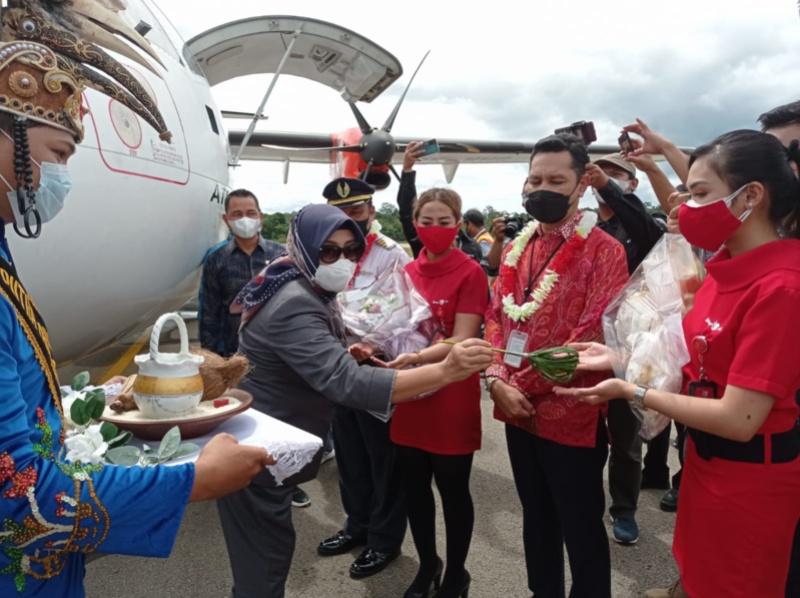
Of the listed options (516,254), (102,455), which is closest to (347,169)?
(516,254)

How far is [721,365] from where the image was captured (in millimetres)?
1658

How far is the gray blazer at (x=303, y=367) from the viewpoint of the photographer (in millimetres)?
1966

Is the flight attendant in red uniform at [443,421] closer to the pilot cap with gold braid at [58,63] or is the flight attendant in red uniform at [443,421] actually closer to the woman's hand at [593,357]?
the woman's hand at [593,357]

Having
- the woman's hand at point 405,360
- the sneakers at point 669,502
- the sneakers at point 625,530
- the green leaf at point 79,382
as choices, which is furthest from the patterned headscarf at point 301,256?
the sneakers at point 669,502

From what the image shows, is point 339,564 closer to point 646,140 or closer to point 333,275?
point 333,275

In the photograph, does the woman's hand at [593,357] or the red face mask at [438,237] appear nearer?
the woman's hand at [593,357]

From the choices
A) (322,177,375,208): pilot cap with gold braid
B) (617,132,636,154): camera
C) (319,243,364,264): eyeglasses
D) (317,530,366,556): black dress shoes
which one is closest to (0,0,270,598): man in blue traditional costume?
(319,243,364,264): eyeglasses

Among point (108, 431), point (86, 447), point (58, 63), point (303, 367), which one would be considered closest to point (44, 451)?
point (86, 447)

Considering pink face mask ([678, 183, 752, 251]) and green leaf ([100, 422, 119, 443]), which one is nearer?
green leaf ([100, 422, 119, 443])

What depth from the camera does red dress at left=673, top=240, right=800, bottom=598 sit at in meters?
1.50

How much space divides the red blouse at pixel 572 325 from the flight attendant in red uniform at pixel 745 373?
1.53ft

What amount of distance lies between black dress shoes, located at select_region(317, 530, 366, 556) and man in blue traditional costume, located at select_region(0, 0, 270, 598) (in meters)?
2.05

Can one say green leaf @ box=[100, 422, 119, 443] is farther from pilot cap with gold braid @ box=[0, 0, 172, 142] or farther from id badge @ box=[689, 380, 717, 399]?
id badge @ box=[689, 380, 717, 399]

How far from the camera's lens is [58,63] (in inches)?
47.9
